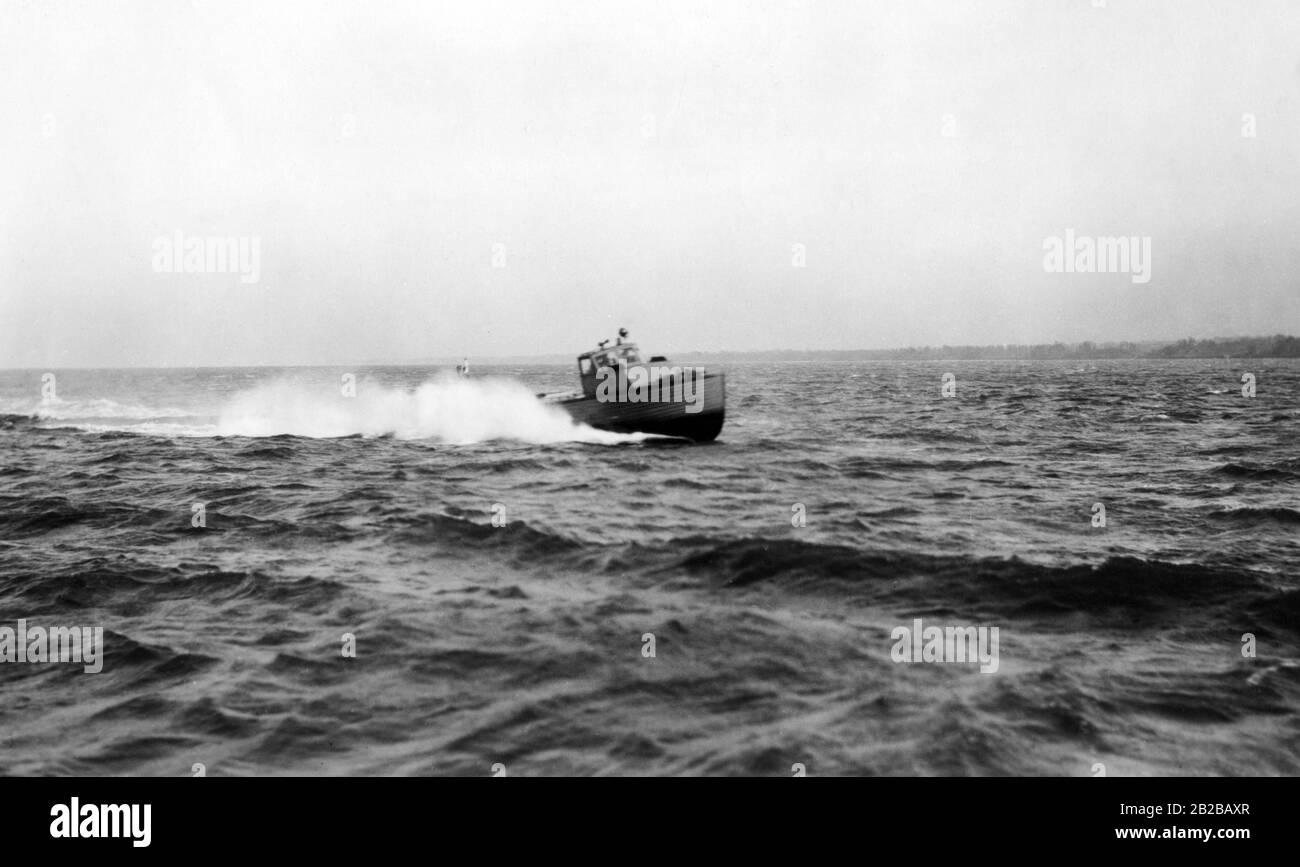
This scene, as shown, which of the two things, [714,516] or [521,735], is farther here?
[714,516]

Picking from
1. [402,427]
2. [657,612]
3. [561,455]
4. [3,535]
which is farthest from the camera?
[402,427]

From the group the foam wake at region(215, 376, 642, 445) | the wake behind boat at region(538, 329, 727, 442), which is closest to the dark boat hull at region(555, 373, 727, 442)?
the wake behind boat at region(538, 329, 727, 442)

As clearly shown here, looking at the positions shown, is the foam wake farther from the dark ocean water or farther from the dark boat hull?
the dark ocean water

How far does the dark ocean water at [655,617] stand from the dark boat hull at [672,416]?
4779 millimetres

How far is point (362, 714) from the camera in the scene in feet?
24.9

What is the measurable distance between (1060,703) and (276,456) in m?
26.8

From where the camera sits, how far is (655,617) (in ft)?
33.9

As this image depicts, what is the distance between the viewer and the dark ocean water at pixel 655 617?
700 centimetres

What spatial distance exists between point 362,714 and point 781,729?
148 inches

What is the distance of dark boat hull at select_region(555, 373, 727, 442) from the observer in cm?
2867

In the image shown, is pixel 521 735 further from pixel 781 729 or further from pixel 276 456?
pixel 276 456

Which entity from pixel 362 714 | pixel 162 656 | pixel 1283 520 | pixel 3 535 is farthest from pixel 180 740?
pixel 1283 520
